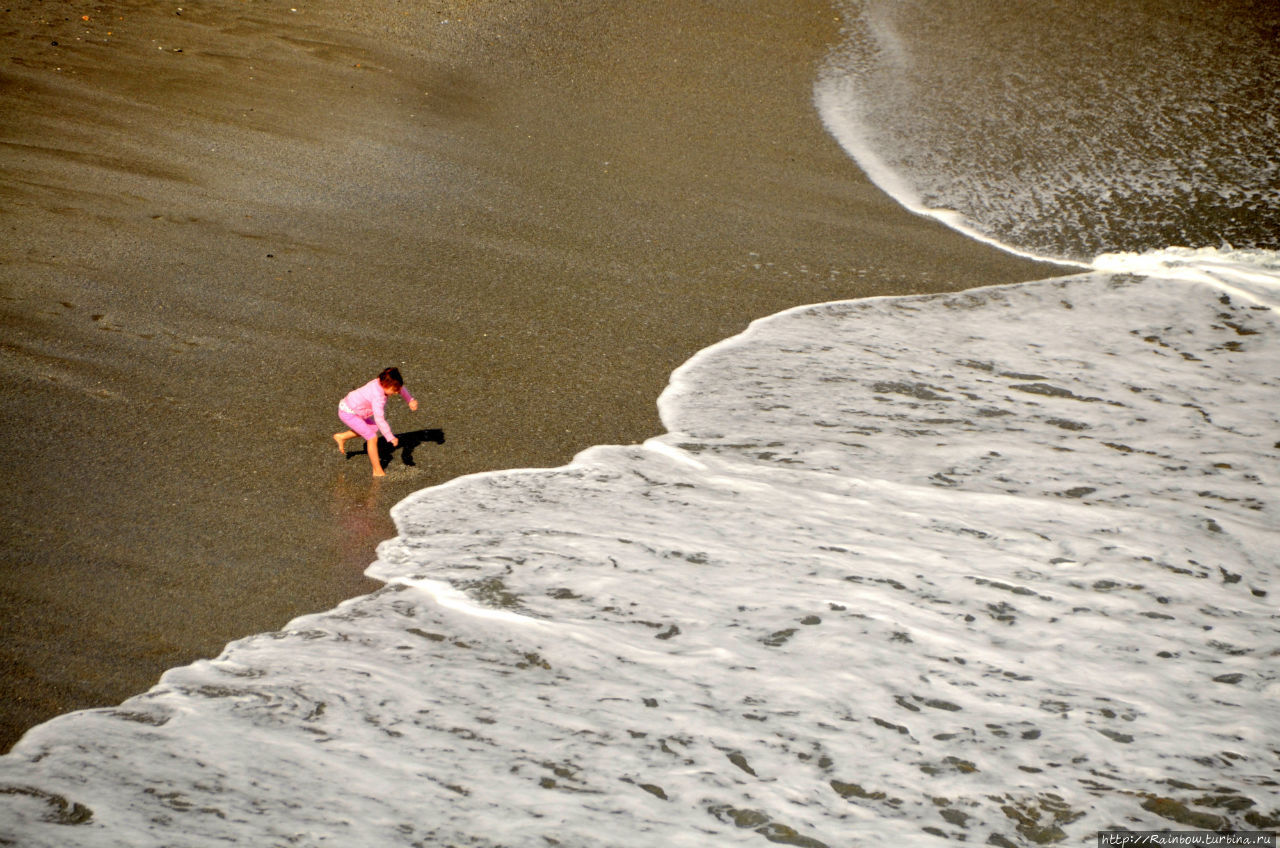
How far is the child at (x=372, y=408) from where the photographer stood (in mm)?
5562

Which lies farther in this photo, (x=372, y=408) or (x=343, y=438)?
(x=343, y=438)

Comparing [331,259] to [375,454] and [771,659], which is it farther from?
[771,659]

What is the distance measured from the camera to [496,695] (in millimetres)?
4355

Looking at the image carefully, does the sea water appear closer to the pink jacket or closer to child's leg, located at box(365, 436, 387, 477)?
child's leg, located at box(365, 436, 387, 477)

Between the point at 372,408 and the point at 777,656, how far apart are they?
2516 millimetres

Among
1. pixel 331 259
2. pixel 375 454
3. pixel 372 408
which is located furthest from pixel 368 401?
pixel 331 259

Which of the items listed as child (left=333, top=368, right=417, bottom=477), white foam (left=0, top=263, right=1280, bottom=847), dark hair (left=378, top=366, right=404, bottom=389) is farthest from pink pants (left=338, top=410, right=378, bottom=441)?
white foam (left=0, top=263, right=1280, bottom=847)

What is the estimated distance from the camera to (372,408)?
559 cm

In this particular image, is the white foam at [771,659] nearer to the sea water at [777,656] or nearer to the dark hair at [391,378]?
the sea water at [777,656]

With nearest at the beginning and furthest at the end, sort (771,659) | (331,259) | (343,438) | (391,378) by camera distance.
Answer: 1. (771,659)
2. (391,378)
3. (343,438)
4. (331,259)

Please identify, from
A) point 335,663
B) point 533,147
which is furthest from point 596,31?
point 335,663

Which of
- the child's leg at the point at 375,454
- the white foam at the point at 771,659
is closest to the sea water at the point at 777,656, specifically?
the white foam at the point at 771,659

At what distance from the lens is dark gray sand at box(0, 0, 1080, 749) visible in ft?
16.4

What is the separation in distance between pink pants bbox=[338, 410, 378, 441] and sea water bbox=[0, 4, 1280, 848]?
20.0 inches
